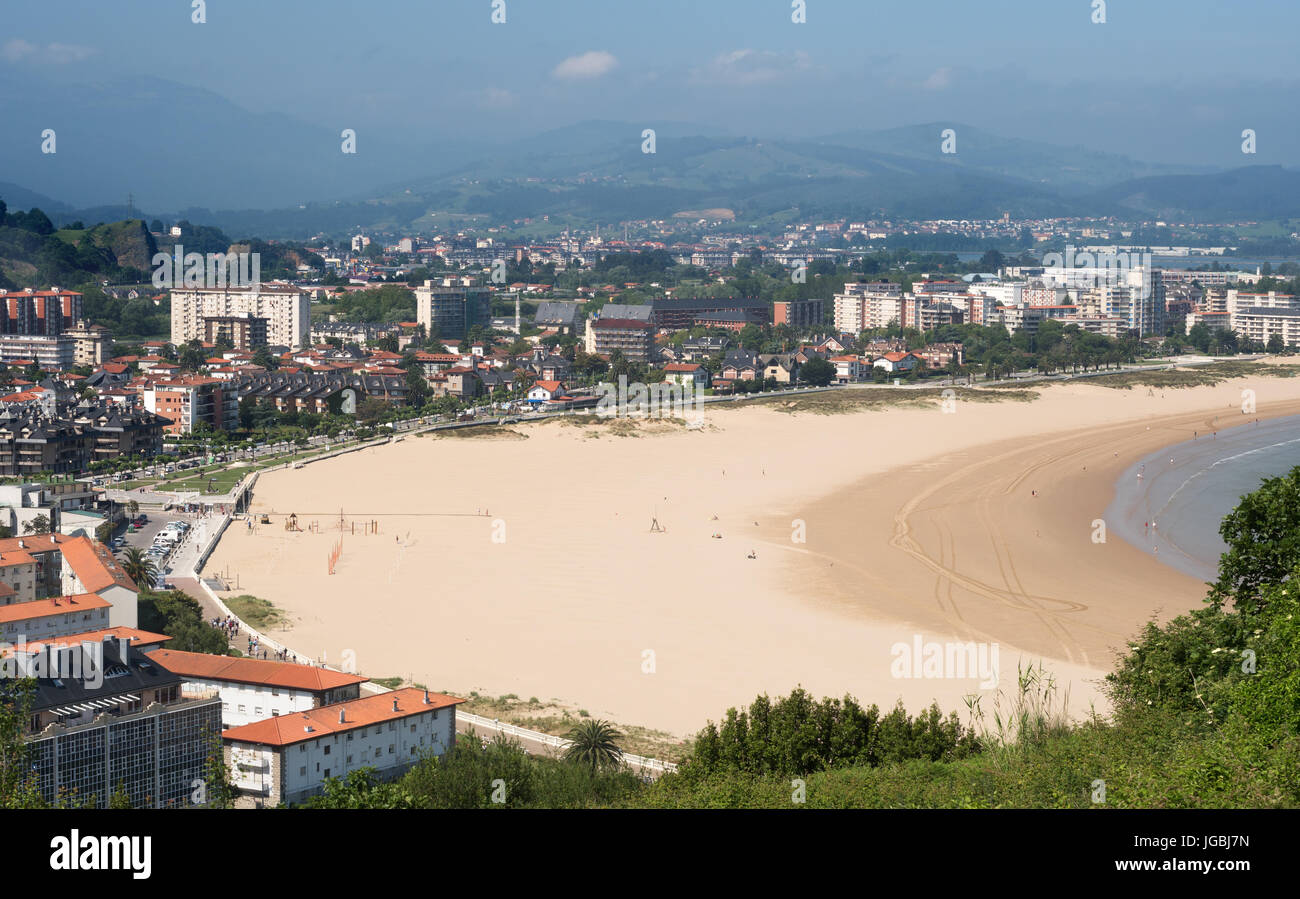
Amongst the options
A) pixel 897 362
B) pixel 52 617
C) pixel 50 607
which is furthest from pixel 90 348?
pixel 52 617

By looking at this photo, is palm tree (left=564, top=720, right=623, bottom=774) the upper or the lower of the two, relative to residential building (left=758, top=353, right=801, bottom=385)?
lower

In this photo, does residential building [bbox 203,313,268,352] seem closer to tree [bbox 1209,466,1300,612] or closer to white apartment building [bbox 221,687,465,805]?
white apartment building [bbox 221,687,465,805]

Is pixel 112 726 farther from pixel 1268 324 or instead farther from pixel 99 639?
pixel 1268 324

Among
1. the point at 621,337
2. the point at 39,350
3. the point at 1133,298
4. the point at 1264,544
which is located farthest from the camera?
the point at 1133,298

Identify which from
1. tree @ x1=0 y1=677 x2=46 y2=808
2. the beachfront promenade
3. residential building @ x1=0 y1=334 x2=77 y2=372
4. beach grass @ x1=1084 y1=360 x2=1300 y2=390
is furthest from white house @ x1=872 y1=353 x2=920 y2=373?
tree @ x1=0 y1=677 x2=46 y2=808
